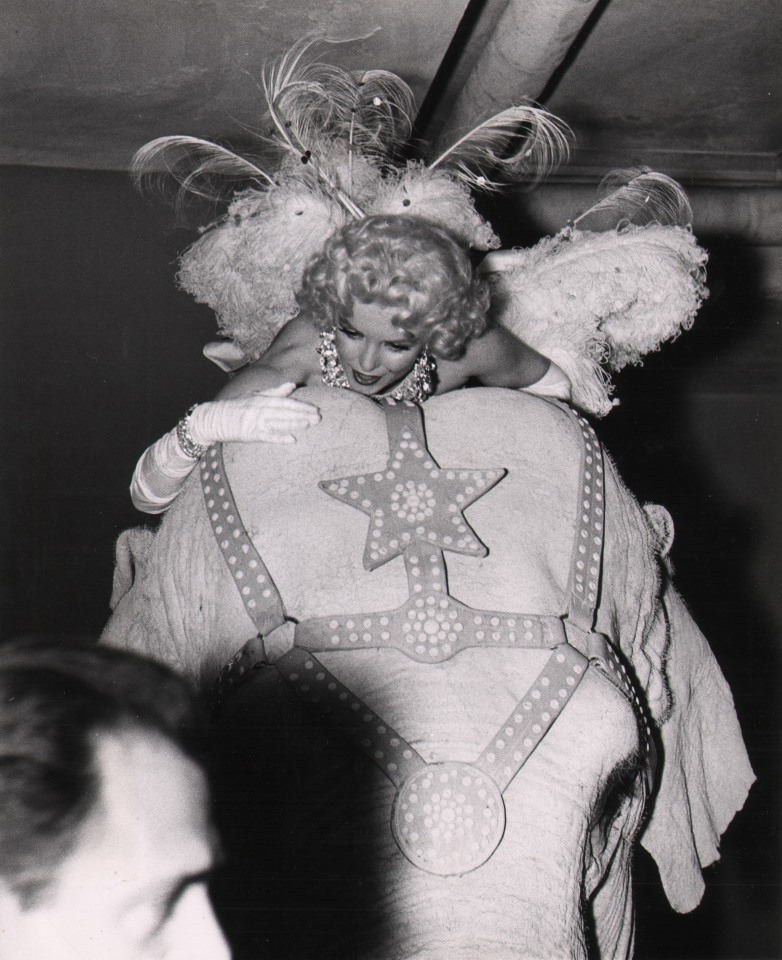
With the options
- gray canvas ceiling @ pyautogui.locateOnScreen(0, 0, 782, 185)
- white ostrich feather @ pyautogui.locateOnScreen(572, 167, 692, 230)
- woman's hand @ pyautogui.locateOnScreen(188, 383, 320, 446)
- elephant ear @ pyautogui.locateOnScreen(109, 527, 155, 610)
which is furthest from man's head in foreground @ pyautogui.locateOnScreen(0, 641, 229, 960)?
gray canvas ceiling @ pyautogui.locateOnScreen(0, 0, 782, 185)

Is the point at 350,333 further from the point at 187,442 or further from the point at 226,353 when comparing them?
the point at 226,353

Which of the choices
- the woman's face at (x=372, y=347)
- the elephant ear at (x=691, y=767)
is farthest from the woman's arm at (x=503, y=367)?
the elephant ear at (x=691, y=767)

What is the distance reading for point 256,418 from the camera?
1.99 meters

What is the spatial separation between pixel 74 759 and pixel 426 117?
9.68 feet

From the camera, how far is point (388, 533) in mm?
1826

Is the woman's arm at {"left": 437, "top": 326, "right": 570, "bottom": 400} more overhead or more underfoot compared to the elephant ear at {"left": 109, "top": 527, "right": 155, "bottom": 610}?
more overhead

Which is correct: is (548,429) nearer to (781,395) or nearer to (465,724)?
(465,724)

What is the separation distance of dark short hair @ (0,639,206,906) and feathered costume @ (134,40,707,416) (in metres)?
1.46

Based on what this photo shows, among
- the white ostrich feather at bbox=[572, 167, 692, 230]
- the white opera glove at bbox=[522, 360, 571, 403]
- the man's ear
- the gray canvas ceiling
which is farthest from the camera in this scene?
the gray canvas ceiling

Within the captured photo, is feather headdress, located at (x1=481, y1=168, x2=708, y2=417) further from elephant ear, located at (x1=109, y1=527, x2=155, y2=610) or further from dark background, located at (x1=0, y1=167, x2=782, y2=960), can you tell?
dark background, located at (x1=0, y1=167, x2=782, y2=960)

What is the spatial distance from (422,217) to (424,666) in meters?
0.93

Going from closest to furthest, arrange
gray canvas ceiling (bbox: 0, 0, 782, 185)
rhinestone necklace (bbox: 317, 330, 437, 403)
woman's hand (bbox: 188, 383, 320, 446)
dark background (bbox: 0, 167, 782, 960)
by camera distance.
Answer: woman's hand (bbox: 188, 383, 320, 446) < rhinestone necklace (bbox: 317, 330, 437, 403) < gray canvas ceiling (bbox: 0, 0, 782, 185) < dark background (bbox: 0, 167, 782, 960)

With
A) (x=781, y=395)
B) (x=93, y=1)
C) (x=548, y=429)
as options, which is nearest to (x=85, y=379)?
(x=93, y=1)

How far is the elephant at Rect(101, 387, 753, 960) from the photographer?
5.44 feet
